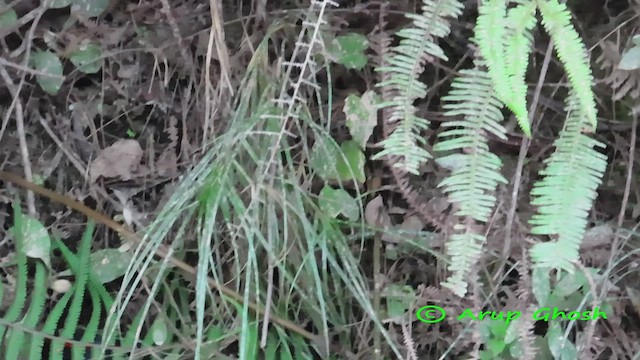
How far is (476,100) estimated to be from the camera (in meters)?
1.03

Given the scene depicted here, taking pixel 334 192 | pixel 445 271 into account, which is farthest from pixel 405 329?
pixel 334 192

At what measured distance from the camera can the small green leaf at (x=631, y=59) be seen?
1.06 metres

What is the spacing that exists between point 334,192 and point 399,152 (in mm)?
168

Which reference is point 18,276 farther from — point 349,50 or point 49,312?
point 349,50

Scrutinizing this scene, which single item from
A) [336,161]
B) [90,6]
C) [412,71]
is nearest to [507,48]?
[412,71]

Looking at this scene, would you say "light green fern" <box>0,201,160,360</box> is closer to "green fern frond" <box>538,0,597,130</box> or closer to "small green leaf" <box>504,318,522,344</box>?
"small green leaf" <box>504,318,522,344</box>

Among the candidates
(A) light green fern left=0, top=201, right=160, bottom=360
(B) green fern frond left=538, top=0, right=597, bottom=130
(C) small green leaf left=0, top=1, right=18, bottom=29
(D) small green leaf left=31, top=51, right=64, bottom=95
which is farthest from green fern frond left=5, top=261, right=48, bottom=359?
(B) green fern frond left=538, top=0, right=597, bottom=130

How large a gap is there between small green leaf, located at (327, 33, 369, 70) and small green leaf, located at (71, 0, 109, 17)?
1.45 feet

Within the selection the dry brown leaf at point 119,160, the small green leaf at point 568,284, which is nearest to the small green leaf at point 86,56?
the dry brown leaf at point 119,160

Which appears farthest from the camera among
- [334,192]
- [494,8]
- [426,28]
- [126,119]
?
[126,119]

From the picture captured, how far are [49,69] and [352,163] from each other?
607mm

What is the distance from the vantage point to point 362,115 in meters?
1.15

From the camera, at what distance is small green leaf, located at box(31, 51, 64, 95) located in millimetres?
1225

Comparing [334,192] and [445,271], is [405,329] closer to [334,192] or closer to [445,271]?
[445,271]
